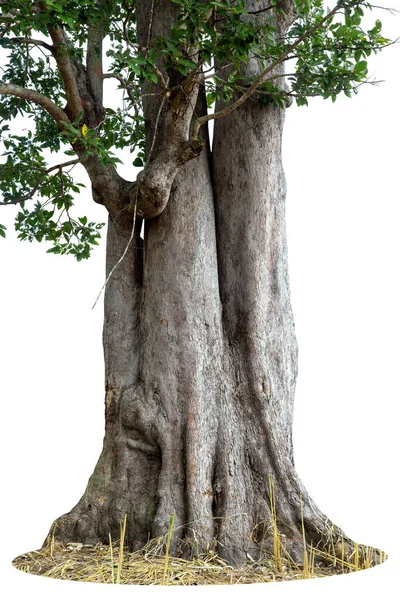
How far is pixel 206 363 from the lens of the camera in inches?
210

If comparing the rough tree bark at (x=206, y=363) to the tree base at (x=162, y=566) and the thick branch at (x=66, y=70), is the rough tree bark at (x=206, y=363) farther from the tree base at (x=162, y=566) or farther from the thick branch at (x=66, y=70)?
the thick branch at (x=66, y=70)

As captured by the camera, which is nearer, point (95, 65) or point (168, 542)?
point (168, 542)

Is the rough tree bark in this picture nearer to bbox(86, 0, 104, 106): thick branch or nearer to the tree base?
the tree base

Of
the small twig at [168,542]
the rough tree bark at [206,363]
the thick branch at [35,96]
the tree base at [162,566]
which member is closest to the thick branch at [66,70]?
the thick branch at [35,96]

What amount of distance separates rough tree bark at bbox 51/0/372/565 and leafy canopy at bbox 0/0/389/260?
0.27 meters

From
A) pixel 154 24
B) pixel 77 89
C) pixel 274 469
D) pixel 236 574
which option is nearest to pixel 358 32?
pixel 154 24

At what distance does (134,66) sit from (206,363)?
73.1 inches

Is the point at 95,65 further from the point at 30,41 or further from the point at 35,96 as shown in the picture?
the point at 35,96

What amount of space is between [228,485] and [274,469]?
32cm

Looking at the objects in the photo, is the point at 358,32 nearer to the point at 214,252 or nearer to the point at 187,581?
the point at 214,252

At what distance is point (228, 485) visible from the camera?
5.20 meters

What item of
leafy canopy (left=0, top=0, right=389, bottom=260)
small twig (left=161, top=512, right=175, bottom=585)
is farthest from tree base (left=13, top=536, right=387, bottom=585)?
leafy canopy (left=0, top=0, right=389, bottom=260)

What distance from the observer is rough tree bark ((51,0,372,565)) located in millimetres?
A: 5180

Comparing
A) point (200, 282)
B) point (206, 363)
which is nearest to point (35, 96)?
point (200, 282)
